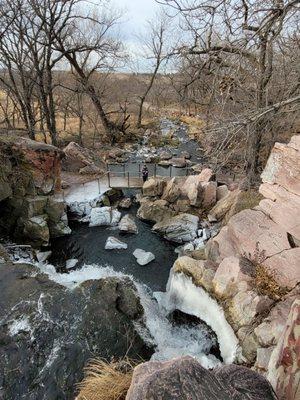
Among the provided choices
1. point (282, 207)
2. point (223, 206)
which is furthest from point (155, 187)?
point (282, 207)

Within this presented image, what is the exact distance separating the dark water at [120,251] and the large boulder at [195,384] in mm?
7902

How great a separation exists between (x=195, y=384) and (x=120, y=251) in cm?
991

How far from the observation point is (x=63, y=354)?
649cm

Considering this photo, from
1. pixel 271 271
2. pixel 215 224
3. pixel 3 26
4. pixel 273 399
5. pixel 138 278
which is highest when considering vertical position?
pixel 3 26

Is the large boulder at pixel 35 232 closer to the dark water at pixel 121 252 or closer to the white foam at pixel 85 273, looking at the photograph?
the dark water at pixel 121 252

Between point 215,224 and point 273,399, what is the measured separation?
10825 mm

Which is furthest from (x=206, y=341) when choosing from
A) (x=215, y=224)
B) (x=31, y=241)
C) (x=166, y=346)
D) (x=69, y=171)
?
(x=69, y=171)

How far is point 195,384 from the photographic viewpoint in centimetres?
231

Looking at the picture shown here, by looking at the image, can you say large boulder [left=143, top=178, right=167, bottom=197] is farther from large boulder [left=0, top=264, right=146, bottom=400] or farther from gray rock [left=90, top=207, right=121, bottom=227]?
large boulder [left=0, top=264, right=146, bottom=400]

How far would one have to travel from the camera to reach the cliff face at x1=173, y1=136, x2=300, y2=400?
6980mm

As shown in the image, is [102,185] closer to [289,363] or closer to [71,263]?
[71,263]

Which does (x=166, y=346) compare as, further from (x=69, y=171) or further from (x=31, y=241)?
(x=69, y=171)

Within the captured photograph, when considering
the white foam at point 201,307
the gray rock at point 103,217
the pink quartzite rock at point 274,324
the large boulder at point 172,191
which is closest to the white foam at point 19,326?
the white foam at point 201,307

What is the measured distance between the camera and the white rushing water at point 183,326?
24.5ft
